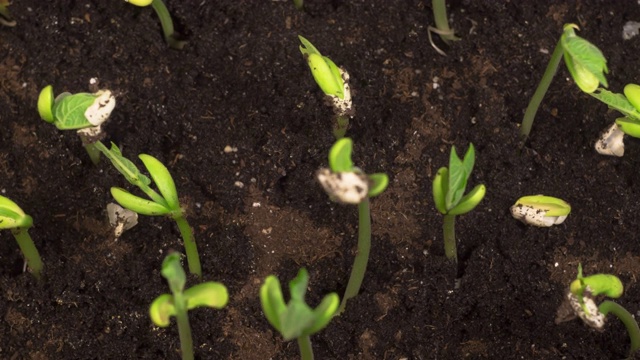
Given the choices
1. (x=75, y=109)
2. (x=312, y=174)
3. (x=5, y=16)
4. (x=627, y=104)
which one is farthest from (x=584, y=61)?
(x=5, y=16)

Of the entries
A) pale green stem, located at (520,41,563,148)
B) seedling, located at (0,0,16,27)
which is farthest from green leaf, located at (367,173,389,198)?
seedling, located at (0,0,16,27)

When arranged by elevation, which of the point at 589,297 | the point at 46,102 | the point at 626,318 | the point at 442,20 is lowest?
the point at 626,318

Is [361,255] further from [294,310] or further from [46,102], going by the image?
[46,102]

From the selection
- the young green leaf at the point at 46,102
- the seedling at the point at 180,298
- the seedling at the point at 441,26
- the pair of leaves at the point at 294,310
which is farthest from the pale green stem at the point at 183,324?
the seedling at the point at 441,26

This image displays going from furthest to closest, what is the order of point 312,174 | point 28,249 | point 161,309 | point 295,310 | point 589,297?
point 312,174 < point 28,249 < point 589,297 < point 161,309 < point 295,310

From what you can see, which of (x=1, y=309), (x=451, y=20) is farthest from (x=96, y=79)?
(x=451, y=20)

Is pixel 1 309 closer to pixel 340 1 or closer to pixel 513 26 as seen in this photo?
pixel 340 1

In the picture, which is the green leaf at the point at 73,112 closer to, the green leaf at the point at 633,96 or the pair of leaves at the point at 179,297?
the pair of leaves at the point at 179,297
